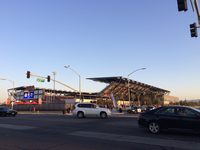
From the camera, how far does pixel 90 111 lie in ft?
114

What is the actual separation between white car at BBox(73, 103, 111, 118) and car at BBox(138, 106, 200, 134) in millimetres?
17992

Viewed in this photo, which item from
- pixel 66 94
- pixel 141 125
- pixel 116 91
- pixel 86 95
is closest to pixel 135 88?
pixel 116 91

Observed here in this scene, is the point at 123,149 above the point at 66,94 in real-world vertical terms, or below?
below

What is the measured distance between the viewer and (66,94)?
119 metres

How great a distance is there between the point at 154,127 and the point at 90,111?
19.6 metres

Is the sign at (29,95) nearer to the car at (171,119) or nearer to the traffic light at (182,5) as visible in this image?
the car at (171,119)

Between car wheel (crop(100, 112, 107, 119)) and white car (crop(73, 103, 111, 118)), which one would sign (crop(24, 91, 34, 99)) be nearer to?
white car (crop(73, 103, 111, 118))

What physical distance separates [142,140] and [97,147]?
2546mm

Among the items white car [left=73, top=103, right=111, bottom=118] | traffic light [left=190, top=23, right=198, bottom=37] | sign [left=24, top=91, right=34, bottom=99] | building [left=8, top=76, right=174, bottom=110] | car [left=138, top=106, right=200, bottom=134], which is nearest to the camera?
car [left=138, top=106, right=200, bottom=134]

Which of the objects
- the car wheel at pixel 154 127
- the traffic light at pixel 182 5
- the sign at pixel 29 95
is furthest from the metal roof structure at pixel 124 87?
the traffic light at pixel 182 5

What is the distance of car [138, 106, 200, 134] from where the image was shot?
1459 cm

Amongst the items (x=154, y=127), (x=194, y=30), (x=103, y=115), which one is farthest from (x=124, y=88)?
(x=154, y=127)

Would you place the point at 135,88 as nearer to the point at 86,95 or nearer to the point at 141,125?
the point at 86,95

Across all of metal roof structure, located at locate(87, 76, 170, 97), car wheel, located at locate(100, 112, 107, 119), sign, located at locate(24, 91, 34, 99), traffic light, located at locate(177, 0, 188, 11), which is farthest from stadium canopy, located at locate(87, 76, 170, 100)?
traffic light, located at locate(177, 0, 188, 11)
